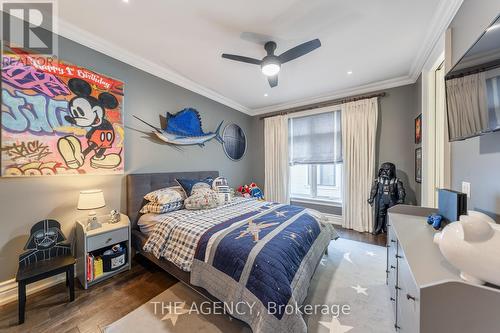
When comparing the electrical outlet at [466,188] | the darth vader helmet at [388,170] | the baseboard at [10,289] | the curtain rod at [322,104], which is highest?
the curtain rod at [322,104]

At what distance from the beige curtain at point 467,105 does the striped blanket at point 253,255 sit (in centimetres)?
141

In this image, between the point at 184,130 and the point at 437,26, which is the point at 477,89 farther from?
the point at 184,130

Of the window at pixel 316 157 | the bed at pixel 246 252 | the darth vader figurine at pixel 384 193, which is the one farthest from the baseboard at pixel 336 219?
the bed at pixel 246 252

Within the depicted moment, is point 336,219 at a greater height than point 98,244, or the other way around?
point 98,244

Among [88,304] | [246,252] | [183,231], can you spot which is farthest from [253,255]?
[88,304]

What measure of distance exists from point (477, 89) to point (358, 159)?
2.49m

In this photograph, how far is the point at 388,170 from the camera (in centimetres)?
307

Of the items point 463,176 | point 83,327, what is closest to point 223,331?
point 83,327

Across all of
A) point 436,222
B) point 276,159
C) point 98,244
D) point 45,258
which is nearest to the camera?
point 436,222

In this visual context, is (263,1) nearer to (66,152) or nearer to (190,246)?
(190,246)

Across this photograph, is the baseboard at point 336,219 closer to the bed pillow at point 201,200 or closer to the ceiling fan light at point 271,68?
the bed pillow at point 201,200

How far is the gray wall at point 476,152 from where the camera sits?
1.12 metres

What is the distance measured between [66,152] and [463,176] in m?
3.68

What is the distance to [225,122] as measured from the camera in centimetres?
407
